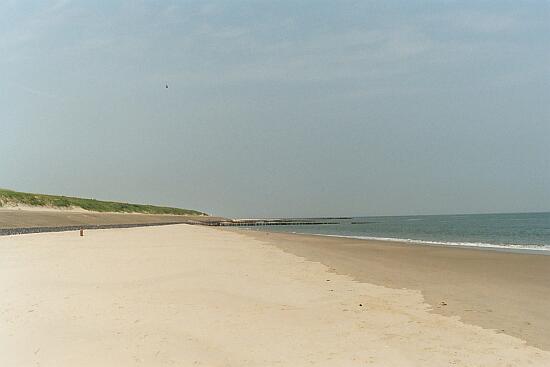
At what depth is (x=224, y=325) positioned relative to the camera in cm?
860

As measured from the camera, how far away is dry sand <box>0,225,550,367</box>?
6891mm

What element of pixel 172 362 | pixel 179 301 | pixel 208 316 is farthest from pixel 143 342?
pixel 179 301

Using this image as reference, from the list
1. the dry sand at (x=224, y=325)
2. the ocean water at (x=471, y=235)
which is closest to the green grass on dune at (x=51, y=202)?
the ocean water at (x=471, y=235)

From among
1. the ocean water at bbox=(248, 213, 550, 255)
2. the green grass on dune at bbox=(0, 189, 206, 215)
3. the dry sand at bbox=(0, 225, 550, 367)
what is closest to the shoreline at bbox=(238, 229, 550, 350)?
the dry sand at bbox=(0, 225, 550, 367)

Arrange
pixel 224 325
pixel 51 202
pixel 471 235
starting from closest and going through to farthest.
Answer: pixel 224 325
pixel 471 235
pixel 51 202

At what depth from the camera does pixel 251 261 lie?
19.3m

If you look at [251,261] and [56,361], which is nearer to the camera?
[56,361]

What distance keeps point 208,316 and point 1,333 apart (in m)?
3.49

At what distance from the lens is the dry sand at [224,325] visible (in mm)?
6891

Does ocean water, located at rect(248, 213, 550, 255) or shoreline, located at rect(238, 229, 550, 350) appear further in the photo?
ocean water, located at rect(248, 213, 550, 255)

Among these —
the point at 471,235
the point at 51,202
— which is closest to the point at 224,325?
the point at 471,235

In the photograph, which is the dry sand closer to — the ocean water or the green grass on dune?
the ocean water

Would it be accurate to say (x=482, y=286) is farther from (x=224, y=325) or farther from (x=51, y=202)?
(x=51, y=202)

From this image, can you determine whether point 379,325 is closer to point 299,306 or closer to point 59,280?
point 299,306
